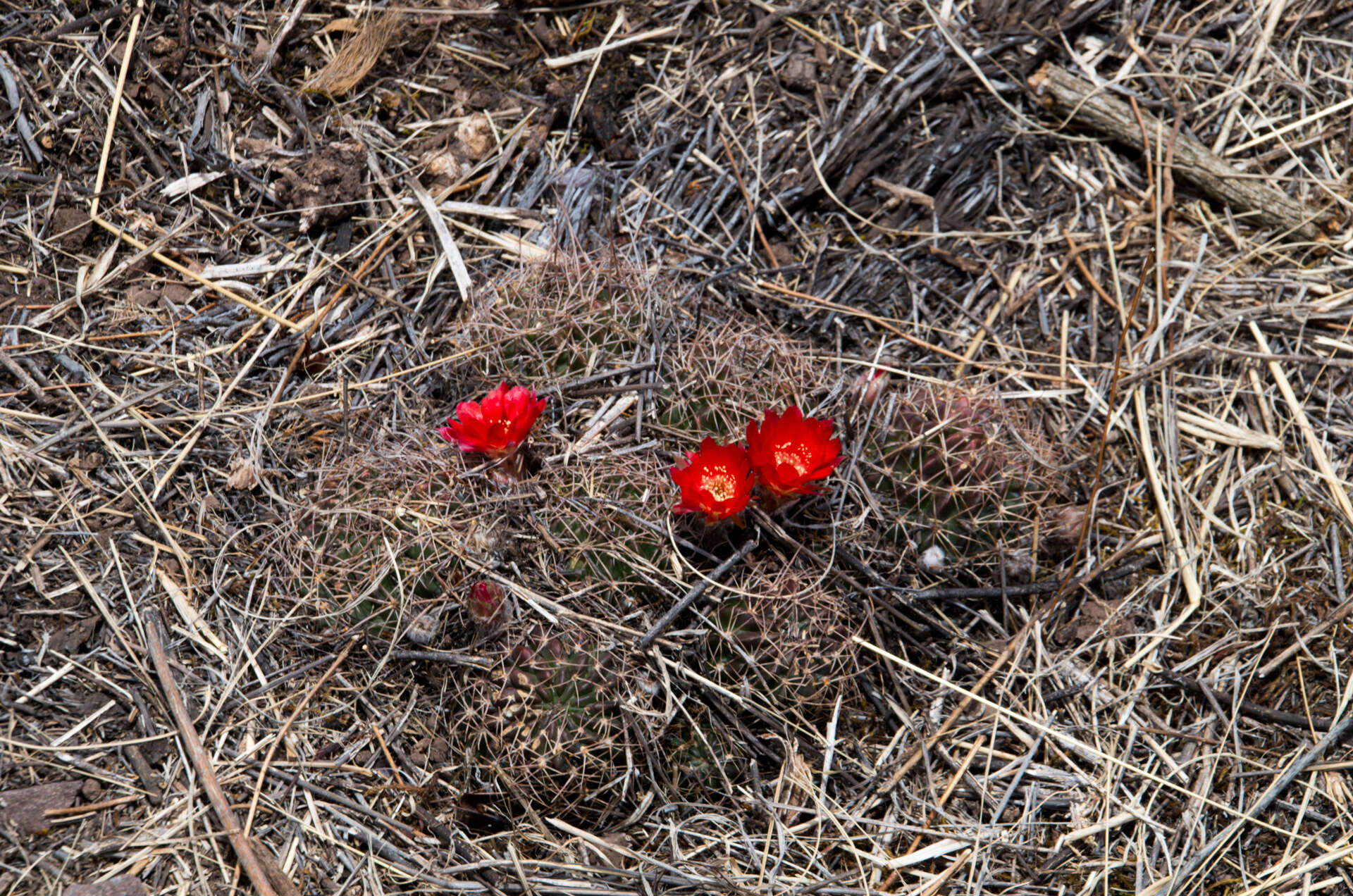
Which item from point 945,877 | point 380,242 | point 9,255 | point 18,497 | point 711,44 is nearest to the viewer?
point 945,877

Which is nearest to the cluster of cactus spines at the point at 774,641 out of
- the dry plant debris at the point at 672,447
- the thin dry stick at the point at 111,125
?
the dry plant debris at the point at 672,447

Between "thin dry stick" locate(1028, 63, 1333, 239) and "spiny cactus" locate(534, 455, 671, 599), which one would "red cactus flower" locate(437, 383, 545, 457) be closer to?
"spiny cactus" locate(534, 455, 671, 599)

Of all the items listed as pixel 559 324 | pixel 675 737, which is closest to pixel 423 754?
pixel 675 737

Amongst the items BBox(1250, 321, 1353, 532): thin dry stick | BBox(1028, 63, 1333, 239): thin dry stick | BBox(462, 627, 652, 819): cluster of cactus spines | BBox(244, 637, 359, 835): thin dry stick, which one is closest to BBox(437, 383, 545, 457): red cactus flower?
BBox(462, 627, 652, 819): cluster of cactus spines

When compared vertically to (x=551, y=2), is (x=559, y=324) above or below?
below

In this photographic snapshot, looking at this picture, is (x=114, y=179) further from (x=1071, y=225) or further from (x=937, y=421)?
(x=1071, y=225)

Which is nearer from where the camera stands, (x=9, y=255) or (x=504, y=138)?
(x=9, y=255)

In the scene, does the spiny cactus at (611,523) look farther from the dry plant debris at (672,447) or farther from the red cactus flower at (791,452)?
the red cactus flower at (791,452)

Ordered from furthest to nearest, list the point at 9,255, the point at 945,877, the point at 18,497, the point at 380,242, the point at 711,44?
the point at 711,44 < the point at 380,242 < the point at 9,255 < the point at 18,497 < the point at 945,877

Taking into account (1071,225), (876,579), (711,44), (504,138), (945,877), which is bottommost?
(945,877)
